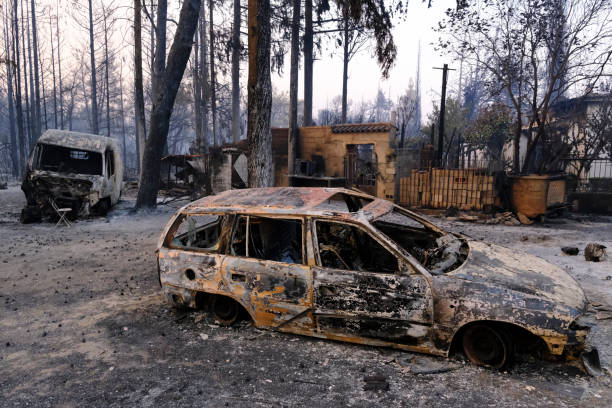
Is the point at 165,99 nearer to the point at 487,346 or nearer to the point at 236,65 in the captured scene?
the point at 236,65

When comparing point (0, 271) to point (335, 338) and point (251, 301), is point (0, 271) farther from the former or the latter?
point (335, 338)

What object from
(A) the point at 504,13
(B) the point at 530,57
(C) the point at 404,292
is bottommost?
(C) the point at 404,292

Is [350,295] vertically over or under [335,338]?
over

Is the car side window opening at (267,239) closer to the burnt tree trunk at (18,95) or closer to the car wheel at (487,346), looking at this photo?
the car wheel at (487,346)

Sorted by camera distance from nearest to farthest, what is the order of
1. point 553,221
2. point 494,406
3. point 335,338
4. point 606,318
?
1. point 494,406
2. point 335,338
3. point 606,318
4. point 553,221

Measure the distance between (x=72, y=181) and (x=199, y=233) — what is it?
8216 millimetres

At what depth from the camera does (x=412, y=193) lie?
44.2 ft

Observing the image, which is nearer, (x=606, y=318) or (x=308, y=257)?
(x=308, y=257)

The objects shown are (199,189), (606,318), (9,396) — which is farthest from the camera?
(199,189)

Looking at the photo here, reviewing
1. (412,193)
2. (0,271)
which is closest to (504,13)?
(412,193)

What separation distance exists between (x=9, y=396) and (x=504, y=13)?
57.0ft

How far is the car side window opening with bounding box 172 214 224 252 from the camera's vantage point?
439 centimetres

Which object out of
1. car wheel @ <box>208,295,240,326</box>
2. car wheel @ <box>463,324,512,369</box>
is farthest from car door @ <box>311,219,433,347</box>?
car wheel @ <box>208,295,240,326</box>

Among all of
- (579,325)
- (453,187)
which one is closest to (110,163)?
(453,187)
